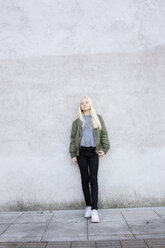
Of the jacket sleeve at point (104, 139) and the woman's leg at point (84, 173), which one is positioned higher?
the jacket sleeve at point (104, 139)

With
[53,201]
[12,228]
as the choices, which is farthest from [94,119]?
[12,228]

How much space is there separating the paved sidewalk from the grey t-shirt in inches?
51.8

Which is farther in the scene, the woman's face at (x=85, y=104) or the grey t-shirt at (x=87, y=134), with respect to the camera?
the woman's face at (x=85, y=104)

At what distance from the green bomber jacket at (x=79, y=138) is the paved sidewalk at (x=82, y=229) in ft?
3.79

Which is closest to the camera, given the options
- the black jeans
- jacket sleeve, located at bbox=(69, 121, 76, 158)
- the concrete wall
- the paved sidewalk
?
the paved sidewalk

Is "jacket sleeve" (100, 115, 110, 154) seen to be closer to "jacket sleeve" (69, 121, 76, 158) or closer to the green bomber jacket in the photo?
the green bomber jacket

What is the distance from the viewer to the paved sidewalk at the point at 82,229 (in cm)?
313

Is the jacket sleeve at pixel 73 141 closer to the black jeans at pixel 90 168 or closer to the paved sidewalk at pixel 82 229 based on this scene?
the black jeans at pixel 90 168

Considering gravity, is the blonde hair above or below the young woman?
above

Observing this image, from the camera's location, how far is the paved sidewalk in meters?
3.13

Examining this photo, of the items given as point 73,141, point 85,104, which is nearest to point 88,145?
point 73,141

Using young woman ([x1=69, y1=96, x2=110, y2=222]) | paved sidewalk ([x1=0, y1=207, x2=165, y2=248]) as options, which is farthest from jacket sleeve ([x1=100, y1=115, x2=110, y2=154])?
paved sidewalk ([x1=0, y1=207, x2=165, y2=248])

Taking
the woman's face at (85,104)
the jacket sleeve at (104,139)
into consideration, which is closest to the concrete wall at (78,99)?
the jacket sleeve at (104,139)

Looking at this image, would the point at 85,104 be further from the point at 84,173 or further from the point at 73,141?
the point at 84,173
